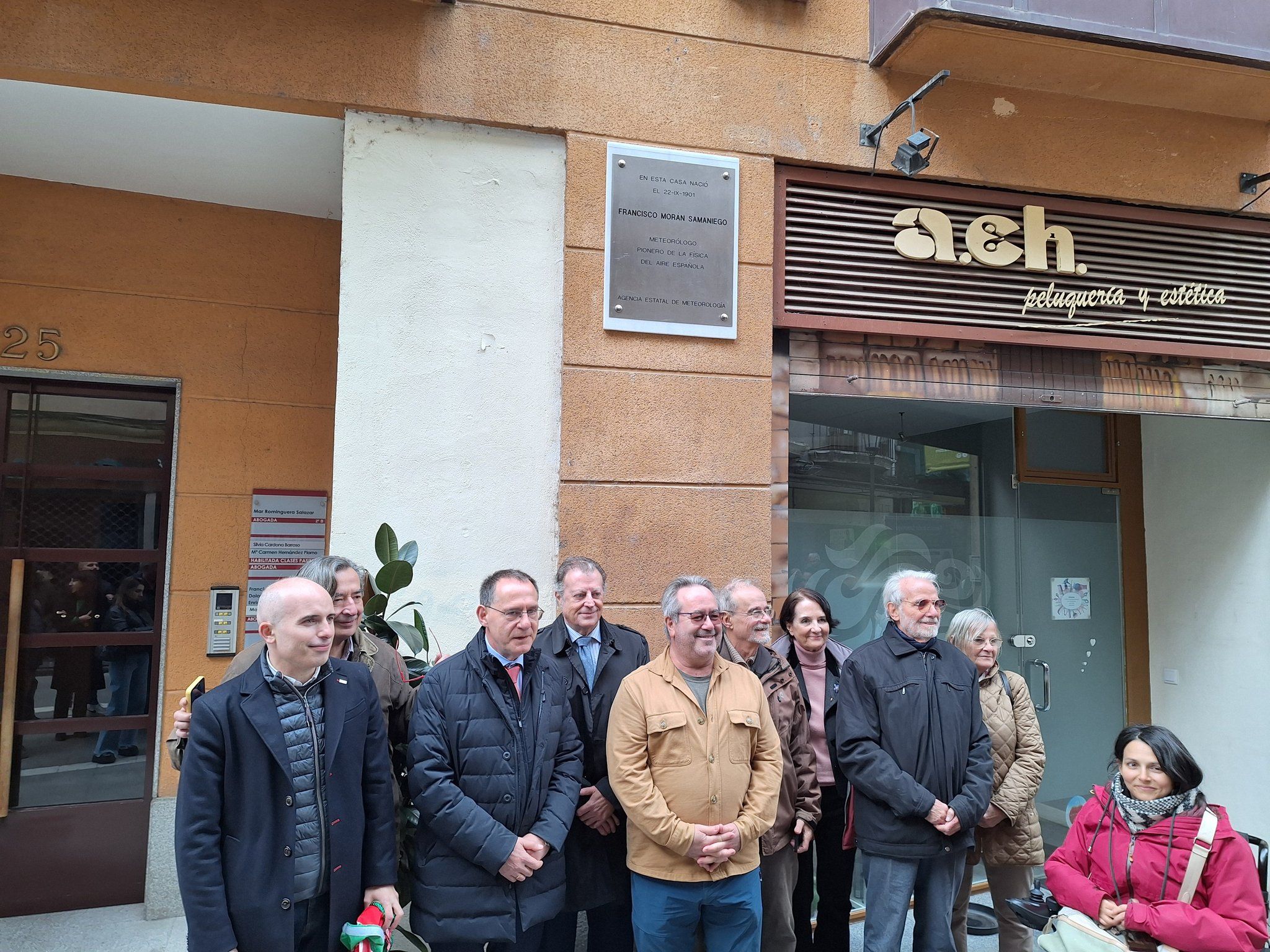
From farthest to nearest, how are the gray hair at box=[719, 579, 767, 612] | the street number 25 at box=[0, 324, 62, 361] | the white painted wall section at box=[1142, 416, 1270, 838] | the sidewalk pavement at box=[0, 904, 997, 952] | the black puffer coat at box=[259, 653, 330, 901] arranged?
the white painted wall section at box=[1142, 416, 1270, 838]
the street number 25 at box=[0, 324, 62, 361]
the sidewalk pavement at box=[0, 904, 997, 952]
the gray hair at box=[719, 579, 767, 612]
the black puffer coat at box=[259, 653, 330, 901]

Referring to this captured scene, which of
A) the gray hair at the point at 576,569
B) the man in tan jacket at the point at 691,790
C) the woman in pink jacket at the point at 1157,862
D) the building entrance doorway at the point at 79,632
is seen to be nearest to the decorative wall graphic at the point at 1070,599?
the woman in pink jacket at the point at 1157,862

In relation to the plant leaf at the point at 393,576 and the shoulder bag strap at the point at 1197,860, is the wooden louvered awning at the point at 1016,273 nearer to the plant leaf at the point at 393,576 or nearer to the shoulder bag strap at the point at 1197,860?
the plant leaf at the point at 393,576

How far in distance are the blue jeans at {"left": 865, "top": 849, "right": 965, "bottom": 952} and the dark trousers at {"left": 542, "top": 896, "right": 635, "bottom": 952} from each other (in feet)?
3.02

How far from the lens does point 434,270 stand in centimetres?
407

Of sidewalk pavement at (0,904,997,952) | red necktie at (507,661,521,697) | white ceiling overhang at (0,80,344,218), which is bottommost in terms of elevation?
sidewalk pavement at (0,904,997,952)

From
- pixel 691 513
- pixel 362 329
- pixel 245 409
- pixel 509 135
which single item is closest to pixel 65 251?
pixel 245 409

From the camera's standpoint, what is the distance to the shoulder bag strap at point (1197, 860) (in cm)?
265

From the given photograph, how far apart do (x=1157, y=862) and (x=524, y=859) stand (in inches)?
79.1

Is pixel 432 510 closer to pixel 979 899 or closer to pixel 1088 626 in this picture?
pixel 979 899

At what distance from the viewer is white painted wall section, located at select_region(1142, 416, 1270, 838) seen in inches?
223

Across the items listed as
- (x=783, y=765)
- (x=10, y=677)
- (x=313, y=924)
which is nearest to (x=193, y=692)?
(x=313, y=924)

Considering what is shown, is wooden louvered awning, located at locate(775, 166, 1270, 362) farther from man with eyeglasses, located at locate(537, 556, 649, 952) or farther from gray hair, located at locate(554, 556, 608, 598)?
man with eyeglasses, located at locate(537, 556, 649, 952)

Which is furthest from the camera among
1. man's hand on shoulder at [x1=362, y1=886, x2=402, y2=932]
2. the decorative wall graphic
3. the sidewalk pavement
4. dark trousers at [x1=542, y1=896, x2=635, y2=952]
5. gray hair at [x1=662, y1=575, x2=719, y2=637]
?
the decorative wall graphic

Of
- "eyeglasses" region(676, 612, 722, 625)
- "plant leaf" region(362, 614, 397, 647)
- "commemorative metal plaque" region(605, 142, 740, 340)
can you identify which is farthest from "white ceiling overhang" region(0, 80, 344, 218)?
"eyeglasses" region(676, 612, 722, 625)
